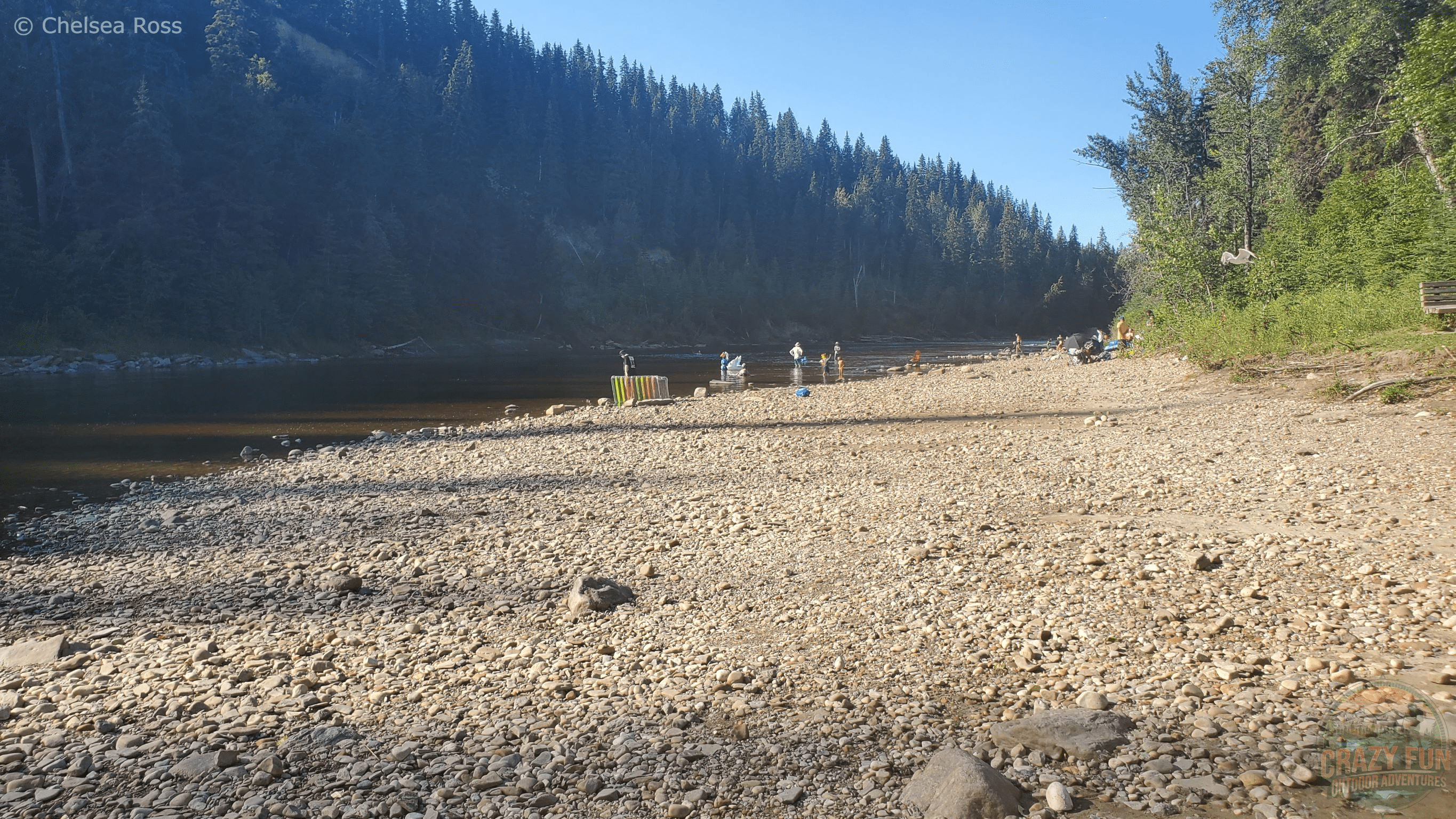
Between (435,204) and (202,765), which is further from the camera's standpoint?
(435,204)

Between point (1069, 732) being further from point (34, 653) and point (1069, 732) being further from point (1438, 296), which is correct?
point (1438, 296)

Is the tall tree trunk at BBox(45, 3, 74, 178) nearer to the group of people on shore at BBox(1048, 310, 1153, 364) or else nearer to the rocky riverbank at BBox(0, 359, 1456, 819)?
the rocky riverbank at BBox(0, 359, 1456, 819)

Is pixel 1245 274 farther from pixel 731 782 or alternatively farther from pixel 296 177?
pixel 296 177

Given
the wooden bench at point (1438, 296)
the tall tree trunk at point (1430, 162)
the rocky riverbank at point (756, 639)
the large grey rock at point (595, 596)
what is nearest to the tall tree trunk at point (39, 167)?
the rocky riverbank at point (756, 639)

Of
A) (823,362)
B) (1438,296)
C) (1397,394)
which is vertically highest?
(1438,296)

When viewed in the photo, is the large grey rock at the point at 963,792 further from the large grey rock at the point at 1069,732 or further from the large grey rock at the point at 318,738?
the large grey rock at the point at 318,738

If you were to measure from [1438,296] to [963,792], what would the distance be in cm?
1656

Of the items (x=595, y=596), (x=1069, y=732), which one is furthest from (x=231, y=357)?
(x=1069, y=732)

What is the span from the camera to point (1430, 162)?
64.0 feet

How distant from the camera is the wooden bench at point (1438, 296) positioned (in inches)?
561

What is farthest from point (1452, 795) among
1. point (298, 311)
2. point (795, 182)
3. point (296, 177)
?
point (795, 182)

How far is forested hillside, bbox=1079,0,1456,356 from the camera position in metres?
18.3

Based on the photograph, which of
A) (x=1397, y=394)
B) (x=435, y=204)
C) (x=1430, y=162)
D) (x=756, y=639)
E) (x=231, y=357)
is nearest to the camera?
(x=756, y=639)

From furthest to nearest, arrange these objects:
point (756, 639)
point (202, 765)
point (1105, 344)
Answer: point (1105, 344), point (756, 639), point (202, 765)
